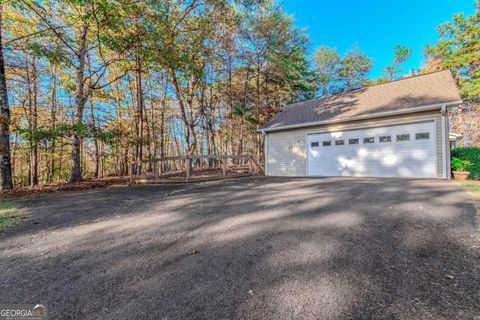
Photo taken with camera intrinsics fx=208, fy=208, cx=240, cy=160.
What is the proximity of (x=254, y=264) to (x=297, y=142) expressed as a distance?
9.64 meters

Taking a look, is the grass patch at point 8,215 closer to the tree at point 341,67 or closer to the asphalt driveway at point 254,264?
the asphalt driveway at point 254,264

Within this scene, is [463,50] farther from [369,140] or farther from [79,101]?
[79,101]

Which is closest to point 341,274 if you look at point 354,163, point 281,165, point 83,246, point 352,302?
point 352,302

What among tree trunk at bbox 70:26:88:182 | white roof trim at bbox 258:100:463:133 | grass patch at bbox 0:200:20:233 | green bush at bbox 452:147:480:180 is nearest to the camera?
grass patch at bbox 0:200:20:233

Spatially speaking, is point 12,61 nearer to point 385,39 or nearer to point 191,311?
point 191,311

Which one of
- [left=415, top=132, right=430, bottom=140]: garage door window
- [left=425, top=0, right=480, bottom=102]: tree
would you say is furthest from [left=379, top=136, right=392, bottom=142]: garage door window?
[left=425, top=0, right=480, bottom=102]: tree

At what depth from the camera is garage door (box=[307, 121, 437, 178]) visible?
25.5 feet

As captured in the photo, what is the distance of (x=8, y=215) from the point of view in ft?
13.4

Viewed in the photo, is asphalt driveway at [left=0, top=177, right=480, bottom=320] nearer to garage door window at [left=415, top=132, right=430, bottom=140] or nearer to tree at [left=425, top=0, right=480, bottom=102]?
garage door window at [left=415, top=132, right=430, bottom=140]

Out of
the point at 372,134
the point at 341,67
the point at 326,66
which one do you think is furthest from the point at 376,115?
the point at 341,67

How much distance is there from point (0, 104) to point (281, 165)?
11284 millimetres

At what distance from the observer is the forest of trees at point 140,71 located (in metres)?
7.45

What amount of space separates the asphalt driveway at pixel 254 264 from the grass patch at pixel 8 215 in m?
0.25

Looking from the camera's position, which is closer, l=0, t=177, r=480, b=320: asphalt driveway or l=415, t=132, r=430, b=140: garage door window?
l=0, t=177, r=480, b=320: asphalt driveway
